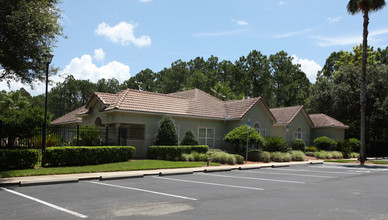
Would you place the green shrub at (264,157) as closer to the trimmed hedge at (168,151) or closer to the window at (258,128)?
the window at (258,128)

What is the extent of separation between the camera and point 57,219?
22.5 ft

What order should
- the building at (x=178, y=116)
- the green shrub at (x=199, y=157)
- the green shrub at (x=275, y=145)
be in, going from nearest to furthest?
1. the green shrub at (x=199, y=157)
2. the building at (x=178, y=116)
3. the green shrub at (x=275, y=145)

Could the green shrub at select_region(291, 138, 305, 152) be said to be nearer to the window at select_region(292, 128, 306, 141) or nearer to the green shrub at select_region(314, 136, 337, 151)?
the window at select_region(292, 128, 306, 141)

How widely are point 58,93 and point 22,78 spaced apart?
196ft

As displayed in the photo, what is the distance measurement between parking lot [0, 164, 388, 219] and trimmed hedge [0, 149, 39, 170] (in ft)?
14.2

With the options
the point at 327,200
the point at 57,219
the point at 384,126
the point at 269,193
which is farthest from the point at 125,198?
the point at 384,126

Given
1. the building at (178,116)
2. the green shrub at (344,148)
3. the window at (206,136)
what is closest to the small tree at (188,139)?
the building at (178,116)

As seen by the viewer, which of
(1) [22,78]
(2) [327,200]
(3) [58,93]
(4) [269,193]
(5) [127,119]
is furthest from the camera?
(3) [58,93]

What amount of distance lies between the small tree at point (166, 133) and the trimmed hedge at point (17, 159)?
8998mm

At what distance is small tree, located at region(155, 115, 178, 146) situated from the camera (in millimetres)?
23000

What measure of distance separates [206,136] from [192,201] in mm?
18847

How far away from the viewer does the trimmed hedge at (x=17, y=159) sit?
14.8 meters

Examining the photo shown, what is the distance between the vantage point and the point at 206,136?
91.2 ft

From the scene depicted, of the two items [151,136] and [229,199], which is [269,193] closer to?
[229,199]
